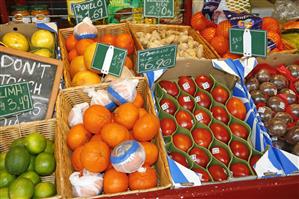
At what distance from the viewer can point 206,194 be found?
1.15 m

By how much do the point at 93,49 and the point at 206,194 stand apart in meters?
0.87

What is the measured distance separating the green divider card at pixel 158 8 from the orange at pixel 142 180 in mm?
1130

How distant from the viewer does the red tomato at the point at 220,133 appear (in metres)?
1.45

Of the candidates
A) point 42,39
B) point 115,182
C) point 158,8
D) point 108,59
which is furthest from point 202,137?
point 42,39

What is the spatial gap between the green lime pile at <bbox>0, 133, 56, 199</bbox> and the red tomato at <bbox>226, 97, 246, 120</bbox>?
0.80 metres

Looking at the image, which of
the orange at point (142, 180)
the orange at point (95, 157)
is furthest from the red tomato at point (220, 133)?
the orange at point (95, 157)

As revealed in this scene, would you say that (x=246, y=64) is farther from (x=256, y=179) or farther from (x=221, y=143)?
(x=256, y=179)

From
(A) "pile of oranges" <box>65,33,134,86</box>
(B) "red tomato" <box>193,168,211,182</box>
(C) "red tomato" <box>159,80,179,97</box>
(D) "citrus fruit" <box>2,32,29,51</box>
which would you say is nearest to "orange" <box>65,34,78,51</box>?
(A) "pile of oranges" <box>65,33,134,86</box>

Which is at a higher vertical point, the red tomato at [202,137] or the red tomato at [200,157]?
the red tomato at [202,137]

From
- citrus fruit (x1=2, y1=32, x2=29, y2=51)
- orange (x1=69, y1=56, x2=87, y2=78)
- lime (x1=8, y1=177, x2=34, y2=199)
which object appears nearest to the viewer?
lime (x1=8, y1=177, x2=34, y2=199)

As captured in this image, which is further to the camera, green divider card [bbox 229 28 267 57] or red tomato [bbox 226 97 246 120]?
green divider card [bbox 229 28 267 57]

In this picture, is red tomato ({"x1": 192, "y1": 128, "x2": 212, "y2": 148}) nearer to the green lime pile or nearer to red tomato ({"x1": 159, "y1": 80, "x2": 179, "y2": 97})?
red tomato ({"x1": 159, "y1": 80, "x2": 179, "y2": 97})

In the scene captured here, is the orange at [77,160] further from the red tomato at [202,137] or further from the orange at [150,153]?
the red tomato at [202,137]

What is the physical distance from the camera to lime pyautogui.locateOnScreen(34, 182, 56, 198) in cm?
122
